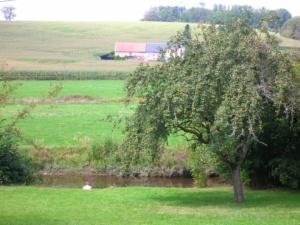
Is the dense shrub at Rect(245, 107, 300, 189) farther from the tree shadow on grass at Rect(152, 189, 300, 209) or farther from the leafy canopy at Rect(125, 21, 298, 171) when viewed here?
the leafy canopy at Rect(125, 21, 298, 171)

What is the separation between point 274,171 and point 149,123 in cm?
775

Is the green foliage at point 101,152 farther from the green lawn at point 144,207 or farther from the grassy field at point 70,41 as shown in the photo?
the grassy field at point 70,41

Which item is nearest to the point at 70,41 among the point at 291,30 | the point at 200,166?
the point at 291,30

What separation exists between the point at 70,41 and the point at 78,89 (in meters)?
60.3

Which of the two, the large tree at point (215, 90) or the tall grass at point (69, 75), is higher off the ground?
the large tree at point (215, 90)

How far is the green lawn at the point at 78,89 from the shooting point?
70.1 metres

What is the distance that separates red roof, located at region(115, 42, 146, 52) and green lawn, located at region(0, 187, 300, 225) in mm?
98233

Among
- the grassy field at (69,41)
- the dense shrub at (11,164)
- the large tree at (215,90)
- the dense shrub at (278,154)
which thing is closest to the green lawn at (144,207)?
the dense shrub at (278,154)

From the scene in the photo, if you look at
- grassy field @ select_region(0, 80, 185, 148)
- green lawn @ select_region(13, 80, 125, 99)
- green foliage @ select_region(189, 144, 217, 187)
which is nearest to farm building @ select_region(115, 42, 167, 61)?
green lawn @ select_region(13, 80, 125, 99)

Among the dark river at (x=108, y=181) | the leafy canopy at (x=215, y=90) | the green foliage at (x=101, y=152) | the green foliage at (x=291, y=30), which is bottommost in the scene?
the dark river at (x=108, y=181)

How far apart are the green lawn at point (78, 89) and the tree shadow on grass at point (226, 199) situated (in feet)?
128

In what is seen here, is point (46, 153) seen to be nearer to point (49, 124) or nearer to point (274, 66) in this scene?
point (49, 124)

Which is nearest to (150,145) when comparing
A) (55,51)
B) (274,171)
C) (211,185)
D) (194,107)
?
(194,107)

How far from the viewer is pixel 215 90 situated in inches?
842
